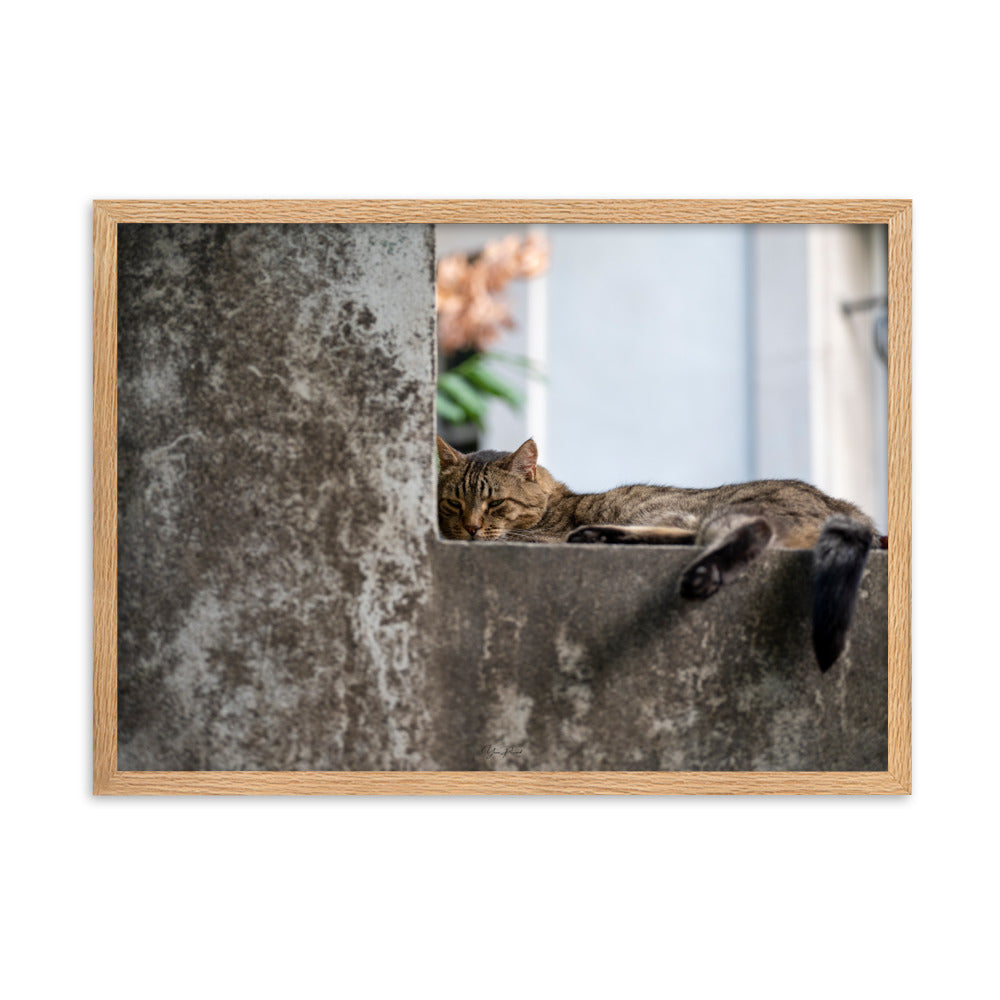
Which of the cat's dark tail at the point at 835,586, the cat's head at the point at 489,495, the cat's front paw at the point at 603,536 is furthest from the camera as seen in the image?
the cat's head at the point at 489,495

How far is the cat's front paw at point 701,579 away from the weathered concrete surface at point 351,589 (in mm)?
37

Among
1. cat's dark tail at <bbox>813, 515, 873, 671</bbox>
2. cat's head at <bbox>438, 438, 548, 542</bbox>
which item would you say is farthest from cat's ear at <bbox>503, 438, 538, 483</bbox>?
cat's dark tail at <bbox>813, 515, 873, 671</bbox>

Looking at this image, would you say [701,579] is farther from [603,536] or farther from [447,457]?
[447,457]

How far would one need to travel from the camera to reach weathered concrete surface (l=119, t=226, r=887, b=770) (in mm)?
1766

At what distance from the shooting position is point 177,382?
1804mm

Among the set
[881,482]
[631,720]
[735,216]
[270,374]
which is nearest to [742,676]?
[631,720]

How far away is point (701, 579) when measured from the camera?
1.75 metres

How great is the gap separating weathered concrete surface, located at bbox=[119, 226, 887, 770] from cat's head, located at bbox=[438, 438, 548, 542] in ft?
1.40

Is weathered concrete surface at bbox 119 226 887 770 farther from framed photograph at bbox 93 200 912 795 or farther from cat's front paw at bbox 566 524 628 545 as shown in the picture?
cat's front paw at bbox 566 524 628 545

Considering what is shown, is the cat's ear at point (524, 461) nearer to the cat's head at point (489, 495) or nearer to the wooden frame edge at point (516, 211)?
the cat's head at point (489, 495)

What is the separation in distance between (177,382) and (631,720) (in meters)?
1.08

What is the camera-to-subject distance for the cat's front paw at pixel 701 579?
1.75 m

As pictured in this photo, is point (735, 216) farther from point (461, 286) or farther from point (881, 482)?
point (461, 286)

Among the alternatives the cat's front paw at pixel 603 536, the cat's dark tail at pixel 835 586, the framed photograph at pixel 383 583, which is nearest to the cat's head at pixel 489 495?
the cat's front paw at pixel 603 536
